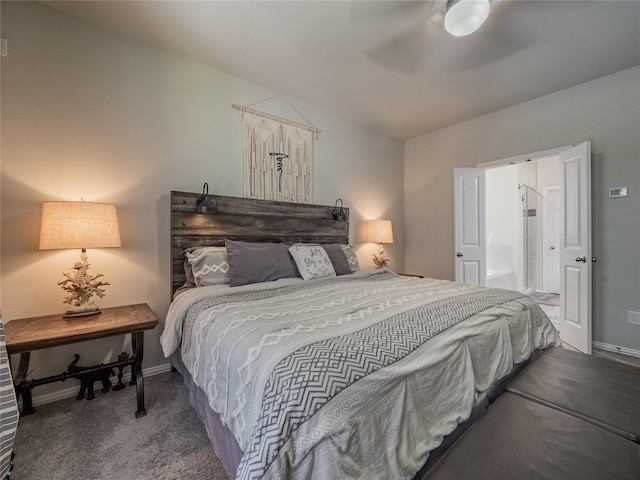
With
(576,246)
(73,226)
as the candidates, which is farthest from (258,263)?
(576,246)

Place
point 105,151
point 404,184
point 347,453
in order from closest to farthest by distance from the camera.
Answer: point 347,453 < point 105,151 < point 404,184

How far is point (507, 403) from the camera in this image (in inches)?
43.8

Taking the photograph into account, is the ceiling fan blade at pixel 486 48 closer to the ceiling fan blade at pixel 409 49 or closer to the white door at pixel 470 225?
the ceiling fan blade at pixel 409 49

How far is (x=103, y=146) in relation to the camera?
2084mm

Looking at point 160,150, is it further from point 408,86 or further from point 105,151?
point 408,86

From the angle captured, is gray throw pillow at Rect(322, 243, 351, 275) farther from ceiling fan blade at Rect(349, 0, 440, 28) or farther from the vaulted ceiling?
ceiling fan blade at Rect(349, 0, 440, 28)

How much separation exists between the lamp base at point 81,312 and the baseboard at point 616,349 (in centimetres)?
Result: 451

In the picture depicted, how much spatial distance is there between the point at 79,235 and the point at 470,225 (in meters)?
3.99

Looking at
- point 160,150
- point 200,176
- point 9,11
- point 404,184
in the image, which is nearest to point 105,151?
point 160,150

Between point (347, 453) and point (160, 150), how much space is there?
8.23 feet

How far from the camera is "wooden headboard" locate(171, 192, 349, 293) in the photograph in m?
2.31

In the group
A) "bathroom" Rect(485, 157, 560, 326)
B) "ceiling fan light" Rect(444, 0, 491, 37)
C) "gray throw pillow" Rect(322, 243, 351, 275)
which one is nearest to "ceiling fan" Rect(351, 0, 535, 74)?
"ceiling fan light" Rect(444, 0, 491, 37)

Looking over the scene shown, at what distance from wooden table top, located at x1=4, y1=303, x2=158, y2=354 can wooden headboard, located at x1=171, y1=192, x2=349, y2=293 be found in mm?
526

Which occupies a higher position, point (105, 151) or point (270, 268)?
point (105, 151)
